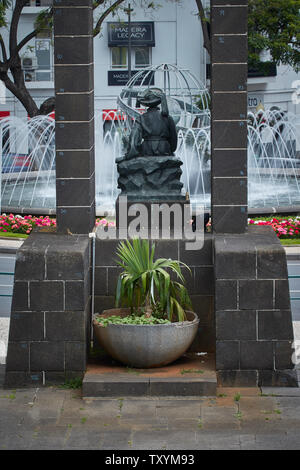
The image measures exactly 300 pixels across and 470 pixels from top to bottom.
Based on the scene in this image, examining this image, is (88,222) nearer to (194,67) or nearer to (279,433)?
(279,433)

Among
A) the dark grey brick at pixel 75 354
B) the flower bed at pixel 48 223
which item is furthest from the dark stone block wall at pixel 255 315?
the flower bed at pixel 48 223

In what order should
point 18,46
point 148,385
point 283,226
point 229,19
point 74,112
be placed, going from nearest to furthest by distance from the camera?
point 148,385
point 229,19
point 74,112
point 283,226
point 18,46

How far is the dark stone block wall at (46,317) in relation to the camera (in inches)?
357

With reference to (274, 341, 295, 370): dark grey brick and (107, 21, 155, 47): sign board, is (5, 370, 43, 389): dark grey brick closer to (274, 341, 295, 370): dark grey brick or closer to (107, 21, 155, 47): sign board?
(274, 341, 295, 370): dark grey brick

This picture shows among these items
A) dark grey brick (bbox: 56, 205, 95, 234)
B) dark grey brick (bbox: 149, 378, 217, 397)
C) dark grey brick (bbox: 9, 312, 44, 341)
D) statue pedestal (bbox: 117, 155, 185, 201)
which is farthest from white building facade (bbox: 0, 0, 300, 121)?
dark grey brick (bbox: 149, 378, 217, 397)

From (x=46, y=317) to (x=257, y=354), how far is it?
217 cm

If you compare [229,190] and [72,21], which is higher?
[72,21]

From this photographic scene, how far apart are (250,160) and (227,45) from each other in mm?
21490

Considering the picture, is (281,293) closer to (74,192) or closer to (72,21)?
(74,192)

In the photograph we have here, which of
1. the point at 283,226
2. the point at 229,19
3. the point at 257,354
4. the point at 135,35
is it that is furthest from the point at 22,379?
the point at 135,35

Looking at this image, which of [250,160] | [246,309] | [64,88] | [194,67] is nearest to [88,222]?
[64,88]

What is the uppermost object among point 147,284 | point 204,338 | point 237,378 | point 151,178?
point 151,178

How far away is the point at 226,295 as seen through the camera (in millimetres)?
9023

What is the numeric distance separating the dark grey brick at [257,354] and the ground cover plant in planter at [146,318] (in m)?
0.55
